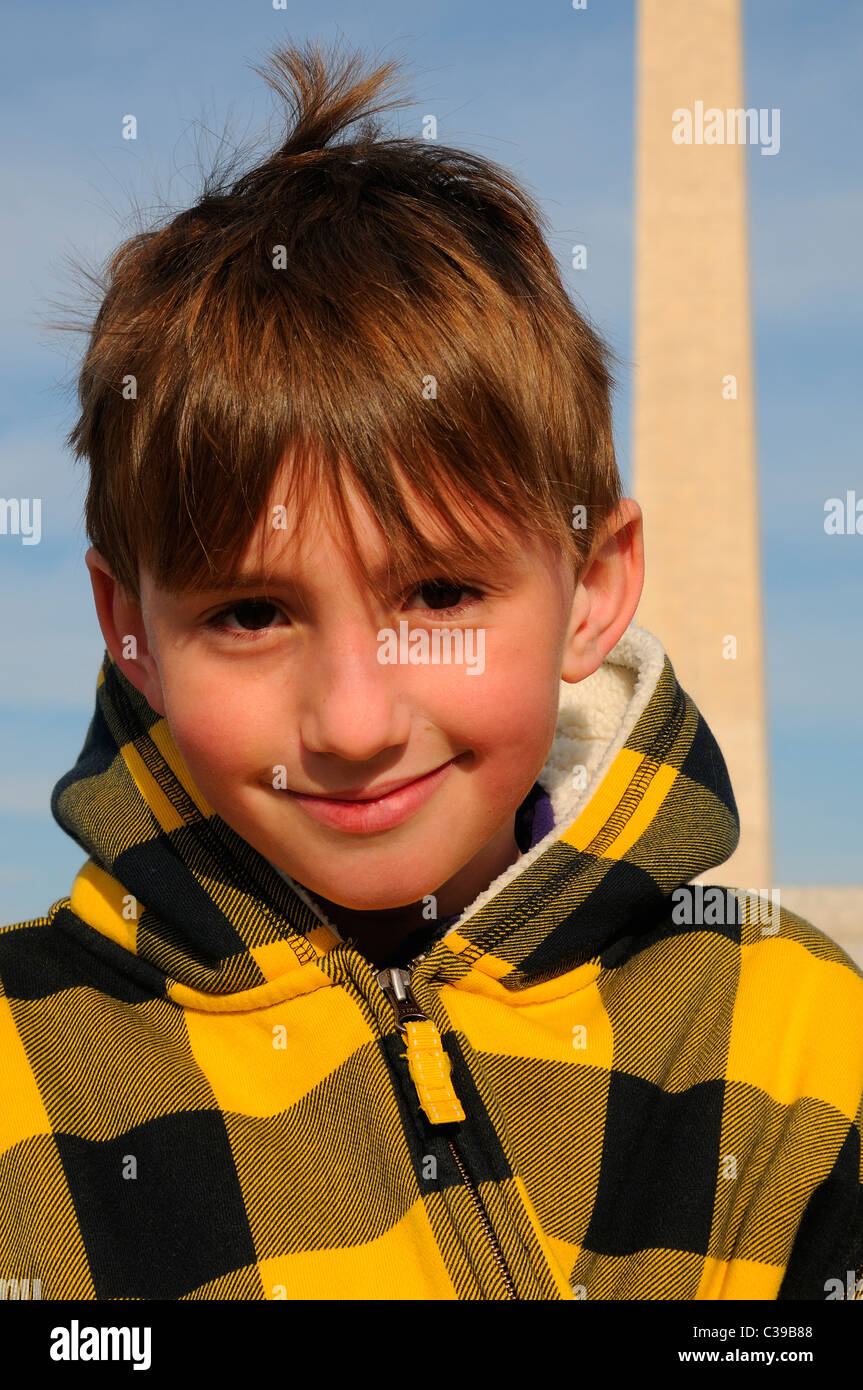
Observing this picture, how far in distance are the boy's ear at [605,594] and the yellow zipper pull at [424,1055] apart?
0.43 meters

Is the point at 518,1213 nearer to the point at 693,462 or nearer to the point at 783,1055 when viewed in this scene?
the point at 783,1055

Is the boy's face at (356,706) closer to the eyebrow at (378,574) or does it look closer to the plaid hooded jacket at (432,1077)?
the eyebrow at (378,574)

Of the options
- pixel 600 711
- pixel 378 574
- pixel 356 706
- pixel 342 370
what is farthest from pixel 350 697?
pixel 600 711

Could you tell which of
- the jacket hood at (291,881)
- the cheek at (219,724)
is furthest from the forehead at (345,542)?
the jacket hood at (291,881)

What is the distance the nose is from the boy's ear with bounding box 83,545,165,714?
0.30 metres

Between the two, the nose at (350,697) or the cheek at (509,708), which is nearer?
the nose at (350,697)

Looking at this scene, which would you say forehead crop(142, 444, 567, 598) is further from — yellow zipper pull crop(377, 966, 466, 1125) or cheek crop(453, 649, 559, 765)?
yellow zipper pull crop(377, 966, 466, 1125)

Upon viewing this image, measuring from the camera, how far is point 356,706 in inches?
56.8

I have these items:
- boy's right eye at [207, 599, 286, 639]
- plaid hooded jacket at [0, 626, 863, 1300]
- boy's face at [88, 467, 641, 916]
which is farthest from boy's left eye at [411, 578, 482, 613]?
plaid hooded jacket at [0, 626, 863, 1300]

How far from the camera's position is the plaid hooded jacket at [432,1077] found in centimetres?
154

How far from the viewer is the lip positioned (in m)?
1.56
